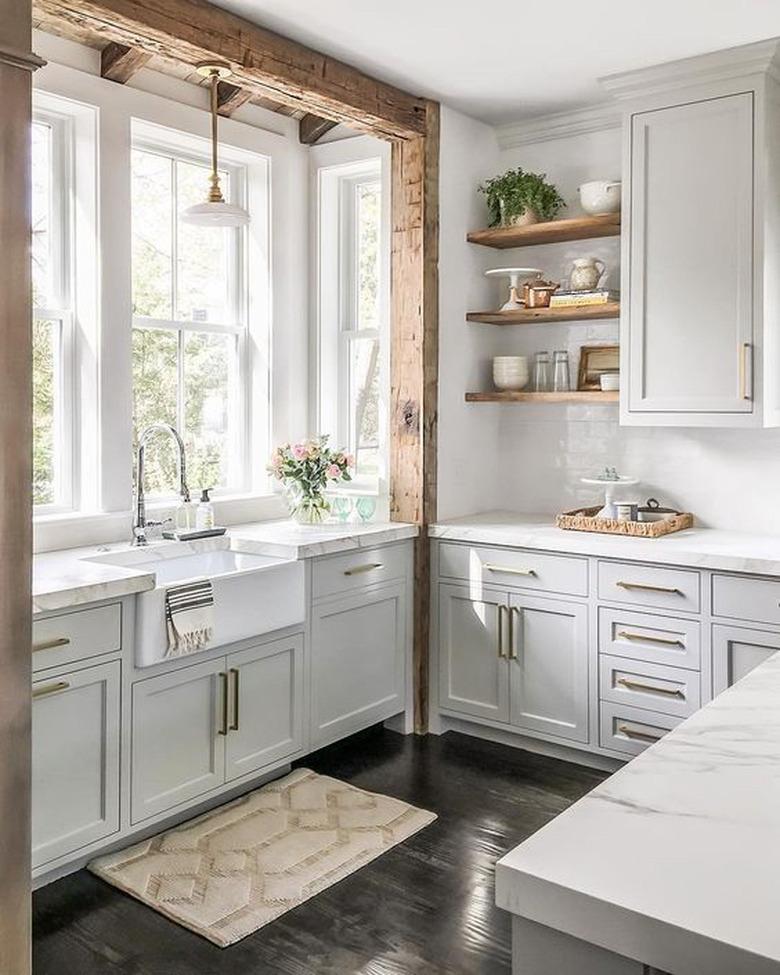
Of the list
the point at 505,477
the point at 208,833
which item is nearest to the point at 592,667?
the point at 505,477

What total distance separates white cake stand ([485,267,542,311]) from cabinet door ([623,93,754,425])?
1.80ft

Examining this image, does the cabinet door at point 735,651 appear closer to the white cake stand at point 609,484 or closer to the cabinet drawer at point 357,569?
the white cake stand at point 609,484

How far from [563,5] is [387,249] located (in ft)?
4.46

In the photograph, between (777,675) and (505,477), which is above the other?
(505,477)

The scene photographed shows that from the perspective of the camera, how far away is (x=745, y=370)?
3461 mm

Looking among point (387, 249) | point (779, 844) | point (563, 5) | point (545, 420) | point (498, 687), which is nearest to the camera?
point (779, 844)

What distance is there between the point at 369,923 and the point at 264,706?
98 centimetres

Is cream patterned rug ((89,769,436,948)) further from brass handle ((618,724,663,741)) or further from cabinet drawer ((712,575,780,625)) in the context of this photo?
cabinet drawer ((712,575,780,625))

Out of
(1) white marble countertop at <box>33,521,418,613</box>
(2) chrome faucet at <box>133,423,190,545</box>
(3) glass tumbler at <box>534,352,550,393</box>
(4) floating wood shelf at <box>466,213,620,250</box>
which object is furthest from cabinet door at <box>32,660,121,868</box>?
(4) floating wood shelf at <box>466,213,620,250</box>

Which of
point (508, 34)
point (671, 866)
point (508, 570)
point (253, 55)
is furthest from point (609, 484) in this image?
point (671, 866)

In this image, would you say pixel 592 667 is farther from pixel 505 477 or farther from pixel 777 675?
pixel 777 675

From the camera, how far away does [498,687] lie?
388cm

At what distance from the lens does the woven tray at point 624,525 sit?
3.63 metres

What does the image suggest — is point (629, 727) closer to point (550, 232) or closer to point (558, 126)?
point (550, 232)
